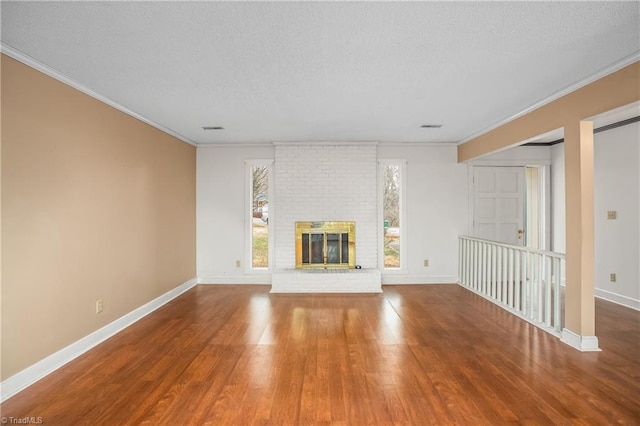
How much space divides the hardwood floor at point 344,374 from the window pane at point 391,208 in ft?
6.00

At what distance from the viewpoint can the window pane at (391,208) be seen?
562cm

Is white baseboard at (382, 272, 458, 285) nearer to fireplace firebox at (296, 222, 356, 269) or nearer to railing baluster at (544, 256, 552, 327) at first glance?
fireplace firebox at (296, 222, 356, 269)

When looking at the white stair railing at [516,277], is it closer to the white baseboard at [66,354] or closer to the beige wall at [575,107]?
the beige wall at [575,107]

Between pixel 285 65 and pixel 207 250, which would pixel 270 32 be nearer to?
pixel 285 65

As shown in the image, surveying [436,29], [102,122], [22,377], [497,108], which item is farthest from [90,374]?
[497,108]

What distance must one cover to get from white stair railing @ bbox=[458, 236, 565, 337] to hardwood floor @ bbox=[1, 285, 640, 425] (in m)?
0.25

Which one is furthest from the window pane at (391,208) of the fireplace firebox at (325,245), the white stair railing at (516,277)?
the white stair railing at (516,277)

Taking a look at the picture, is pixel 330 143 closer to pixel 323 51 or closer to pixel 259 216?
pixel 259 216

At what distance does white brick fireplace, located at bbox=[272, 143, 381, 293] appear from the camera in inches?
212

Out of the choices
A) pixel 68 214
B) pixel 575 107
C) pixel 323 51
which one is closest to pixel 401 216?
pixel 575 107

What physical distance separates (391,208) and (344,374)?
11.8 feet

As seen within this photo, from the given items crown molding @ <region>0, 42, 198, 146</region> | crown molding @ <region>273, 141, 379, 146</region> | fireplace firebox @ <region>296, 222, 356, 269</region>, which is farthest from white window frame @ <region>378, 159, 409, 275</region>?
crown molding @ <region>0, 42, 198, 146</region>

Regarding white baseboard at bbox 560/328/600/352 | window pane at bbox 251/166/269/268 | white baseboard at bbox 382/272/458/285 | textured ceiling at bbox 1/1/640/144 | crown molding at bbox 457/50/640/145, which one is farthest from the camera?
window pane at bbox 251/166/269/268

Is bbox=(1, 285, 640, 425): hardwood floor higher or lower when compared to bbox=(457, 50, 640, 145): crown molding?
lower
